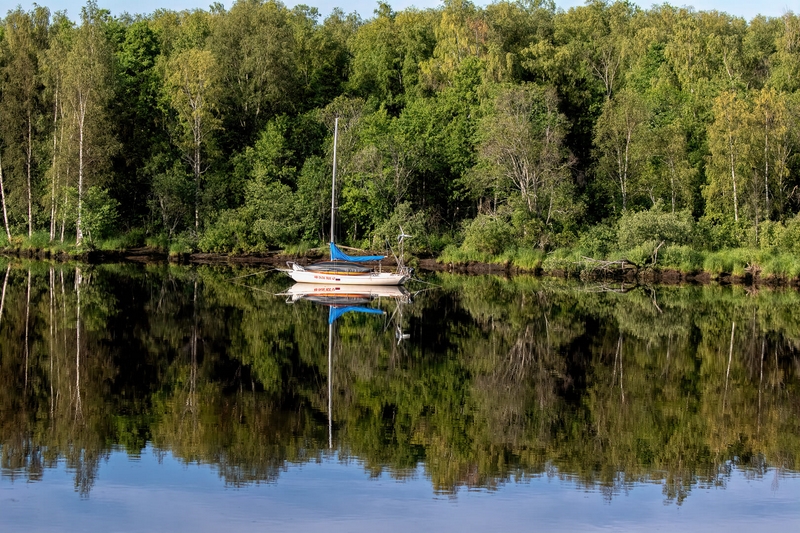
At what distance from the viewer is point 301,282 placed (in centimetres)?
4397

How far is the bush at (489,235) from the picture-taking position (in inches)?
2056

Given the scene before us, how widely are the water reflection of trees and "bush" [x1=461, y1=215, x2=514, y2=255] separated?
17924 mm

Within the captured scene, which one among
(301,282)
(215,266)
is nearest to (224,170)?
(215,266)

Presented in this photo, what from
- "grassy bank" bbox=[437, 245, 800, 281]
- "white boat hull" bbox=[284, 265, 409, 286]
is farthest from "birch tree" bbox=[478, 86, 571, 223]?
"white boat hull" bbox=[284, 265, 409, 286]

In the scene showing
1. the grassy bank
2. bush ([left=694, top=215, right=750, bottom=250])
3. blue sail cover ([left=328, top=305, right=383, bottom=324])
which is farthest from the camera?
bush ([left=694, top=215, right=750, bottom=250])

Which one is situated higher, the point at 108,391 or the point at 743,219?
the point at 743,219

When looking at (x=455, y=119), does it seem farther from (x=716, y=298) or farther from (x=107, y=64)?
(x=716, y=298)

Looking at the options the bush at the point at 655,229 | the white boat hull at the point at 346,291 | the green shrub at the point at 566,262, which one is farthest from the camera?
the green shrub at the point at 566,262

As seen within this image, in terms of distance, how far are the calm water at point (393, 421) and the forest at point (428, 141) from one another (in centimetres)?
2219

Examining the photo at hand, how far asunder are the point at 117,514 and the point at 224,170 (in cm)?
5298

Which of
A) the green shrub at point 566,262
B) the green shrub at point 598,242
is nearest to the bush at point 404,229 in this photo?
the green shrub at point 566,262

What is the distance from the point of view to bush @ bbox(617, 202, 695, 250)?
48594 millimetres

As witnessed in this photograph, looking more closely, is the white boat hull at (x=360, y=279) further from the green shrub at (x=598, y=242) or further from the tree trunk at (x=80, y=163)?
the tree trunk at (x=80, y=163)

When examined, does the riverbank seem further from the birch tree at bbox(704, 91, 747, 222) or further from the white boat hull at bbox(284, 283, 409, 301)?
the white boat hull at bbox(284, 283, 409, 301)
